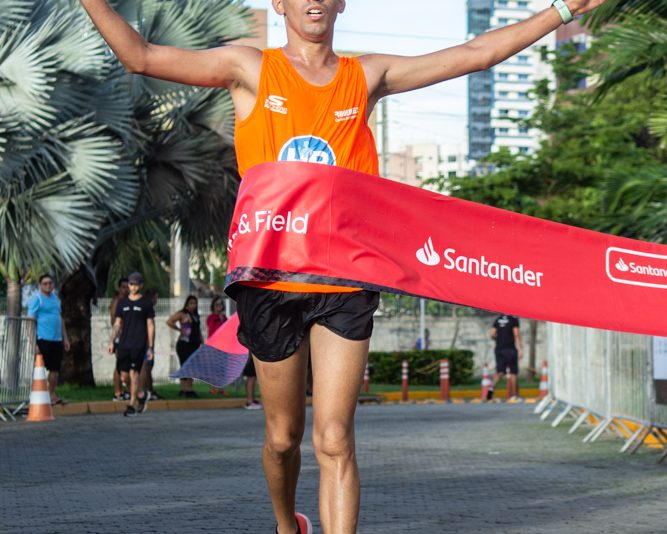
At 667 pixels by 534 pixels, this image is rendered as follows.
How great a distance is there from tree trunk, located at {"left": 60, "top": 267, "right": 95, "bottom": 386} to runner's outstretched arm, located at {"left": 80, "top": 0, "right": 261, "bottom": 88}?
2131cm

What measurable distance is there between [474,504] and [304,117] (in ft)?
14.2

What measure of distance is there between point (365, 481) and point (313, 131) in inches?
220

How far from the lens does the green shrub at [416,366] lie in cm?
3381

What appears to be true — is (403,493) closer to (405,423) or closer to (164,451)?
(164,451)

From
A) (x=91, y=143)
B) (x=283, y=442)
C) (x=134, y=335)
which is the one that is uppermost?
(x=91, y=143)

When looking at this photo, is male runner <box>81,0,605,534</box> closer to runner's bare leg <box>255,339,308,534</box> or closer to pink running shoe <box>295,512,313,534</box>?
runner's bare leg <box>255,339,308,534</box>

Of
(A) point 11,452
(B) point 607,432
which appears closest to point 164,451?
(A) point 11,452

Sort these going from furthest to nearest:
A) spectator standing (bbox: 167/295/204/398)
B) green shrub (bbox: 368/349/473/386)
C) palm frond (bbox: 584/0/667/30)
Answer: green shrub (bbox: 368/349/473/386) < spectator standing (bbox: 167/295/204/398) < palm frond (bbox: 584/0/667/30)

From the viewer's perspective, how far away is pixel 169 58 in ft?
16.2

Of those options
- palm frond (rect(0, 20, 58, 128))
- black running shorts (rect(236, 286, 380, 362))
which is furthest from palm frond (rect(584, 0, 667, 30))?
black running shorts (rect(236, 286, 380, 362))

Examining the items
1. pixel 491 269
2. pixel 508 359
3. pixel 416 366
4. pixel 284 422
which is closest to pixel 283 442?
pixel 284 422

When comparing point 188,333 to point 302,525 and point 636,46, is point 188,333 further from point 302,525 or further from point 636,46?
point 302,525

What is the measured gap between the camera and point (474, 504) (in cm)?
867

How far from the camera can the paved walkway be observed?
780cm
